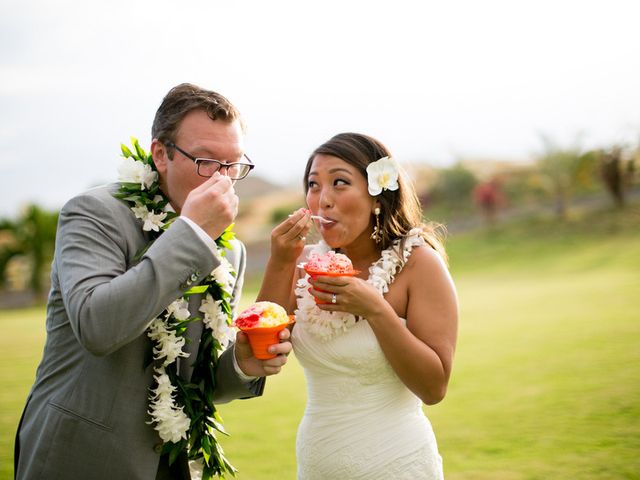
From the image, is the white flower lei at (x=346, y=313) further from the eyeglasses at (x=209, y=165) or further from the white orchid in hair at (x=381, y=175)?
the eyeglasses at (x=209, y=165)

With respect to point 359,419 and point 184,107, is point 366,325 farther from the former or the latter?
point 184,107

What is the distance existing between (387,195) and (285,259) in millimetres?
740

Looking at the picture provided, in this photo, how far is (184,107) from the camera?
3082 millimetres

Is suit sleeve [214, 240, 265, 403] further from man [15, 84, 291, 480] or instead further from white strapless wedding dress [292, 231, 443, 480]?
white strapless wedding dress [292, 231, 443, 480]

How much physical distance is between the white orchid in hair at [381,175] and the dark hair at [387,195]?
0.17ft

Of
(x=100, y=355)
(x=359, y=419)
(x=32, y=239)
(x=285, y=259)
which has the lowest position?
(x=32, y=239)

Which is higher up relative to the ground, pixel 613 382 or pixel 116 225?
pixel 116 225

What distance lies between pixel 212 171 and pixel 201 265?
650 mm

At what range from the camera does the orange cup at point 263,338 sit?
9.57 feet

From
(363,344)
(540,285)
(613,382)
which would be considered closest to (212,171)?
(363,344)

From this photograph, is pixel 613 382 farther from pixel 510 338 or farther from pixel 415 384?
pixel 415 384

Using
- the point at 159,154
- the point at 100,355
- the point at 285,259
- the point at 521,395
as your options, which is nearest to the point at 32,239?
the point at 521,395

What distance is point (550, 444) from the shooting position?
6449mm

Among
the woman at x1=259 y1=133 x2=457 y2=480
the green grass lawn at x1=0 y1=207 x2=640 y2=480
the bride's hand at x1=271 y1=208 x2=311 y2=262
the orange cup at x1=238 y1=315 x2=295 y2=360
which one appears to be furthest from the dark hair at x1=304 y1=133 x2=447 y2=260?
the green grass lawn at x1=0 y1=207 x2=640 y2=480
